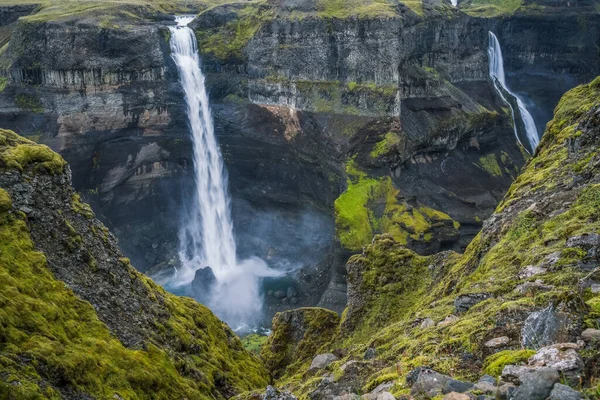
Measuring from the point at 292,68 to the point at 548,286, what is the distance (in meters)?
49.5

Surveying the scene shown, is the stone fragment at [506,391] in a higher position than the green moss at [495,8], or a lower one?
lower

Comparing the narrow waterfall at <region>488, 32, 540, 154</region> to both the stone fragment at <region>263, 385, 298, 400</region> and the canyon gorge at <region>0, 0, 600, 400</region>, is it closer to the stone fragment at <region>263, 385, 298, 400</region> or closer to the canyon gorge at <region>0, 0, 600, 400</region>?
the canyon gorge at <region>0, 0, 600, 400</region>

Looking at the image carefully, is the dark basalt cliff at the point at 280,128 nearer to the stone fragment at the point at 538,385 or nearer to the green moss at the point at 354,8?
the green moss at the point at 354,8

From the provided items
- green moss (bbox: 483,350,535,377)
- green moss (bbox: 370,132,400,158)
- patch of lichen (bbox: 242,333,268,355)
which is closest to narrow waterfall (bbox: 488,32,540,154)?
green moss (bbox: 370,132,400,158)

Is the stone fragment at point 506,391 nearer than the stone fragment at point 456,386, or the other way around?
the stone fragment at point 506,391

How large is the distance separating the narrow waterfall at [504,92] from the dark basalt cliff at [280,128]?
7.55 m

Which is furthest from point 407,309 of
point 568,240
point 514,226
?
point 568,240

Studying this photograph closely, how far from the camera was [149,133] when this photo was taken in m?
60.3

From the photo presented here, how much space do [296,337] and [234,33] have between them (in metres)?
43.9

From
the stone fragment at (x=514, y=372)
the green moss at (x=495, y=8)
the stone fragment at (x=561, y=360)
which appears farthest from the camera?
the green moss at (x=495, y=8)

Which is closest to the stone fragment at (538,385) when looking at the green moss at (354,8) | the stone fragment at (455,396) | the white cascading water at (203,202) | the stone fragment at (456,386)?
the stone fragment at (455,396)

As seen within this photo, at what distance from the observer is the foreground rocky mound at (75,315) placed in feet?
38.6

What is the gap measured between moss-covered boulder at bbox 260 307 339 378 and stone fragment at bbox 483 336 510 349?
15.5 metres

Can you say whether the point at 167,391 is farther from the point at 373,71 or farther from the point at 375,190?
the point at 373,71
